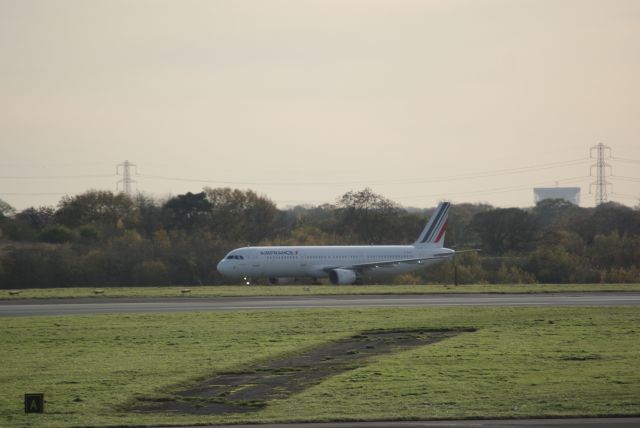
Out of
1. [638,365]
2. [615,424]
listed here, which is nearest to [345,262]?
[638,365]

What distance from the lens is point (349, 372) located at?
25.4m

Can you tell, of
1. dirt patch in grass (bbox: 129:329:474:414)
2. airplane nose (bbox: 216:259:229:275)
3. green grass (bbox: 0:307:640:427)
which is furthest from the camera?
airplane nose (bbox: 216:259:229:275)

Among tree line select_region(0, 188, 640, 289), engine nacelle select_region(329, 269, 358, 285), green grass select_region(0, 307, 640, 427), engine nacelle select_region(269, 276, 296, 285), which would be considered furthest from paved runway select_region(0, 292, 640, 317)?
tree line select_region(0, 188, 640, 289)

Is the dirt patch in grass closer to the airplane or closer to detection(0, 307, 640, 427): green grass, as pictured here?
detection(0, 307, 640, 427): green grass

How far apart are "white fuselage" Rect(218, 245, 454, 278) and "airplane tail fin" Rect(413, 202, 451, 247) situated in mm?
2315

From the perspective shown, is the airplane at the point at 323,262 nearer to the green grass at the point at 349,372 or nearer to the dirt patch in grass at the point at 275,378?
the green grass at the point at 349,372

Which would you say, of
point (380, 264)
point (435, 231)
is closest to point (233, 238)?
point (435, 231)

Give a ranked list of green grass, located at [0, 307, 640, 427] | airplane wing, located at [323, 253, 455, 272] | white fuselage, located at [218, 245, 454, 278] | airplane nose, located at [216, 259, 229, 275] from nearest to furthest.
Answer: green grass, located at [0, 307, 640, 427] < airplane nose, located at [216, 259, 229, 275] < white fuselage, located at [218, 245, 454, 278] < airplane wing, located at [323, 253, 455, 272]

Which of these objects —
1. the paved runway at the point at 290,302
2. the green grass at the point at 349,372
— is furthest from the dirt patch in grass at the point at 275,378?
the paved runway at the point at 290,302

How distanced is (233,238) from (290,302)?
64722 millimetres

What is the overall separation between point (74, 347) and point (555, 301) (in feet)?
83.0

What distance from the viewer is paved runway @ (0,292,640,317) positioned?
152 feet

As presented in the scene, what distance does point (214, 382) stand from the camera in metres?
24.3

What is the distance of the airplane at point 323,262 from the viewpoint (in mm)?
75375
